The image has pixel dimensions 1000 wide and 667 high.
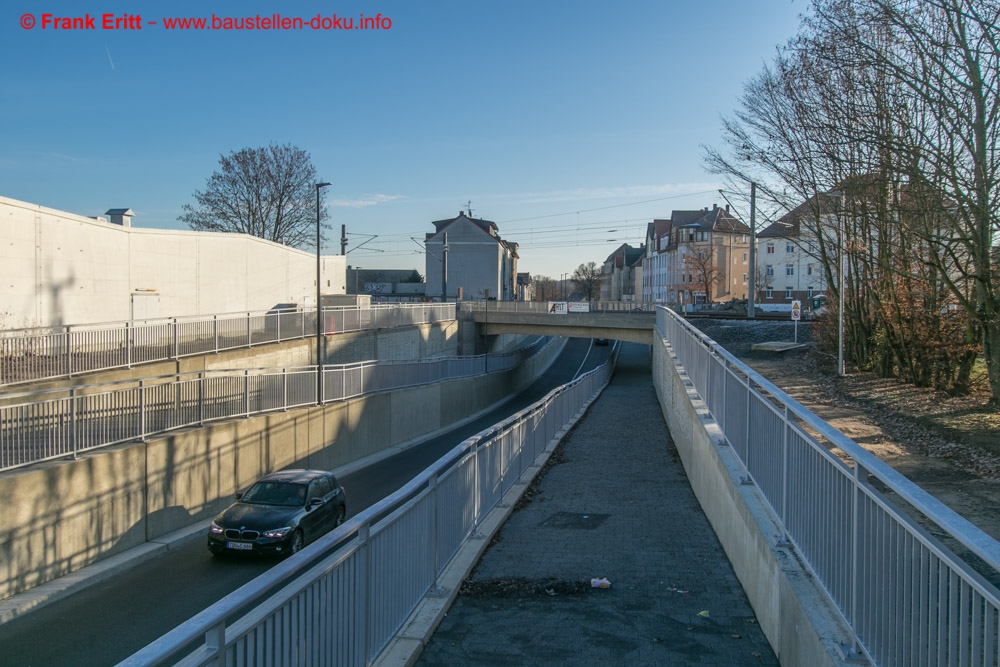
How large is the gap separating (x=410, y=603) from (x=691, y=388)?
9.50 meters

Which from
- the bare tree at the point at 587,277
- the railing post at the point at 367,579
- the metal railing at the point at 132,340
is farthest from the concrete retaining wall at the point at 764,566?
the bare tree at the point at 587,277

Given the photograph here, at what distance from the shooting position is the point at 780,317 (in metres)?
44.2

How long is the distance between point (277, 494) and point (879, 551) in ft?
40.1

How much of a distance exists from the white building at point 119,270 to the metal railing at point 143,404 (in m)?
7.81

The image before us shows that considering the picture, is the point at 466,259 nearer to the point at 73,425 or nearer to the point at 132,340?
the point at 132,340

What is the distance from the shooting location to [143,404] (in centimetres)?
1512

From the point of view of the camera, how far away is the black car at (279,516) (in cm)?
1289

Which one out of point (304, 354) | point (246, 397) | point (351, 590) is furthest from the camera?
point (304, 354)

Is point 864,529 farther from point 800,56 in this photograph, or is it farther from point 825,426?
point 800,56

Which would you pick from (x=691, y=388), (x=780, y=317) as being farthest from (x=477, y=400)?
(x=691, y=388)

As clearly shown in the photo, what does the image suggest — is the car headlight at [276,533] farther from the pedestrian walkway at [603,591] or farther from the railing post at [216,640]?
the railing post at [216,640]

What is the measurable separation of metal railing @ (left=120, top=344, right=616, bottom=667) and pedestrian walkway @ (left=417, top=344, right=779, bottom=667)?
54cm

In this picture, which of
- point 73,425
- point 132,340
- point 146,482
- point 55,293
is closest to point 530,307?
point 55,293

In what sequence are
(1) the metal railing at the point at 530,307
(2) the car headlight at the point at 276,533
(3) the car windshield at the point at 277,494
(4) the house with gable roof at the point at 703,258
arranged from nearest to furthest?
(2) the car headlight at the point at 276,533
(3) the car windshield at the point at 277,494
(1) the metal railing at the point at 530,307
(4) the house with gable roof at the point at 703,258
